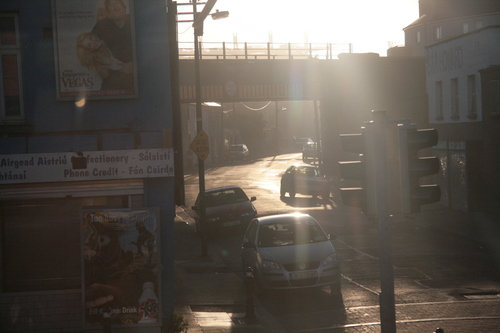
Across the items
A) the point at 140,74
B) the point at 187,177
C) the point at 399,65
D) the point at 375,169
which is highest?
the point at 399,65

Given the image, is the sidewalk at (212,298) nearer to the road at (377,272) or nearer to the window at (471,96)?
the road at (377,272)

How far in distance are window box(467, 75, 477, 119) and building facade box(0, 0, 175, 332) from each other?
20152 mm

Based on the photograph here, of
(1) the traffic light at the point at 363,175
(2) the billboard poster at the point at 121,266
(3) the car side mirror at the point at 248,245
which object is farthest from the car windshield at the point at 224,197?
(1) the traffic light at the point at 363,175

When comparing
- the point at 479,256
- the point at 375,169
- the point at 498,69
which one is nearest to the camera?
the point at 375,169

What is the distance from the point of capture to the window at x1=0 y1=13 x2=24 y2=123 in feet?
36.7

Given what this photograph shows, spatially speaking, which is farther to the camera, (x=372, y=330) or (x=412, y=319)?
(x=412, y=319)

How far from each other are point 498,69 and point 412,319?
56.2 ft

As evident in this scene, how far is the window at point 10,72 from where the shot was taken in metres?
11.2

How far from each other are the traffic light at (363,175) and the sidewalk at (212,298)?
4659mm

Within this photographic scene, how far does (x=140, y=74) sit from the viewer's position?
1135 centimetres

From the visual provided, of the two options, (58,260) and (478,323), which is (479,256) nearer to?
(478,323)

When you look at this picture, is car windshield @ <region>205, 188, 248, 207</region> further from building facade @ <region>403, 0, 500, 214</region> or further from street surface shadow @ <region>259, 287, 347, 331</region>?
building facade @ <region>403, 0, 500, 214</region>

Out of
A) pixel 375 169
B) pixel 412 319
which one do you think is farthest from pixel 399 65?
pixel 375 169

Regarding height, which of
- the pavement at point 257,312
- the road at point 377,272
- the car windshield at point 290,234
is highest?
the car windshield at point 290,234
